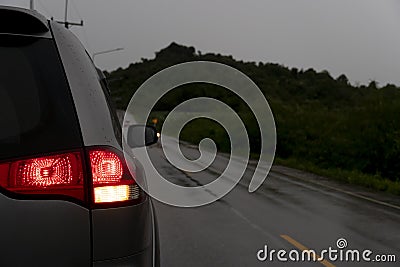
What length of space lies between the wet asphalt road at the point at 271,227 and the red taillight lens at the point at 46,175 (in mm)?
4229

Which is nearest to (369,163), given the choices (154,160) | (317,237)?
(154,160)

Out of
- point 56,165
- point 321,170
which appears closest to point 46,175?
point 56,165

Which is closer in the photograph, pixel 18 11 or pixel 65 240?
pixel 65 240

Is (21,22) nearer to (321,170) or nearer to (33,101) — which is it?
(33,101)

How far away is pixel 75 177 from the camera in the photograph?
108 inches

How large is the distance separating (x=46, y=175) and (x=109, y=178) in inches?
11.8

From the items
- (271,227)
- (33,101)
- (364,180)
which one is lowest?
(364,180)

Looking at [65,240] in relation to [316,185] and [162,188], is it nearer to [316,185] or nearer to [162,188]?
[162,188]

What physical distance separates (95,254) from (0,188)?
0.51 meters

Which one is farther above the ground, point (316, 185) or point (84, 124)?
point (84, 124)

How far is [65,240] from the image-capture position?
2.68 m

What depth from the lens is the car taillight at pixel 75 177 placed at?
2.65 meters

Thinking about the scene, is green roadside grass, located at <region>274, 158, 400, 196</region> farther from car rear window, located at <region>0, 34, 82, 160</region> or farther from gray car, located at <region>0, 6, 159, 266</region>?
car rear window, located at <region>0, 34, 82, 160</region>

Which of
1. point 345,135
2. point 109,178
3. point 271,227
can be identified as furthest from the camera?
point 345,135
